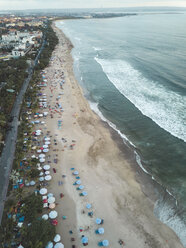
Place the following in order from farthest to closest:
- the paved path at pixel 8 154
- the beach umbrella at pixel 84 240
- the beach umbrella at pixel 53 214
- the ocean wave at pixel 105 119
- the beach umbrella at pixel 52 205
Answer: the ocean wave at pixel 105 119, the paved path at pixel 8 154, the beach umbrella at pixel 52 205, the beach umbrella at pixel 53 214, the beach umbrella at pixel 84 240

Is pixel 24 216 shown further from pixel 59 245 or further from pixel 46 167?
pixel 46 167

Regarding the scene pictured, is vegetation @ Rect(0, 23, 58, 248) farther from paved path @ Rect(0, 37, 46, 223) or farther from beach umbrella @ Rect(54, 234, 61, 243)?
paved path @ Rect(0, 37, 46, 223)

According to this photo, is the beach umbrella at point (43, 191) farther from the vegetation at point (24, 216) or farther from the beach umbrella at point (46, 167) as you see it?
the beach umbrella at point (46, 167)

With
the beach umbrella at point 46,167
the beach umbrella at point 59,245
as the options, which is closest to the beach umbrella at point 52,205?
the beach umbrella at point 59,245

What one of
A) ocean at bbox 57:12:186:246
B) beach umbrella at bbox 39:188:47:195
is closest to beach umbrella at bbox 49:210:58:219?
beach umbrella at bbox 39:188:47:195

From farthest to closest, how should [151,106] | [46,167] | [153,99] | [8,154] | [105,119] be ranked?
[153,99] < [151,106] < [105,119] < [8,154] < [46,167]

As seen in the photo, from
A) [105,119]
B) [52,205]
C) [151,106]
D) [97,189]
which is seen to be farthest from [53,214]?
[151,106]
